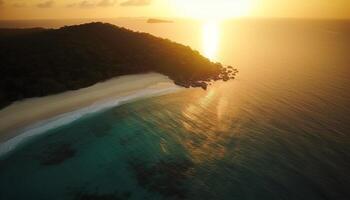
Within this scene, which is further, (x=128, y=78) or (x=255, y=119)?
(x=128, y=78)

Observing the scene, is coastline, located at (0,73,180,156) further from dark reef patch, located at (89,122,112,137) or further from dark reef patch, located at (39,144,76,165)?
dark reef patch, located at (39,144,76,165)

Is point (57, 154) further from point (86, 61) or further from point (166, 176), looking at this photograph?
point (86, 61)

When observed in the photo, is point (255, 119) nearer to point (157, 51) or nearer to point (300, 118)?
point (300, 118)

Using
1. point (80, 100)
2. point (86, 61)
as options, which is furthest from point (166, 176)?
point (86, 61)

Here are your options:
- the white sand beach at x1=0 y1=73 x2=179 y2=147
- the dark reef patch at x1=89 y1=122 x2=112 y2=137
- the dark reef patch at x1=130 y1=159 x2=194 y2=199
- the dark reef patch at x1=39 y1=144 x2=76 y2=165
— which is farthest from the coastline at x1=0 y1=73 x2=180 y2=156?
the dark reef patch at x1=130 y1=159 x2=194 y2=199

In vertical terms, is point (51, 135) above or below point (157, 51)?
below

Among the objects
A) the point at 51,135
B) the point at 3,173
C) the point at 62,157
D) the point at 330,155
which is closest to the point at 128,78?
the point at 51,135
